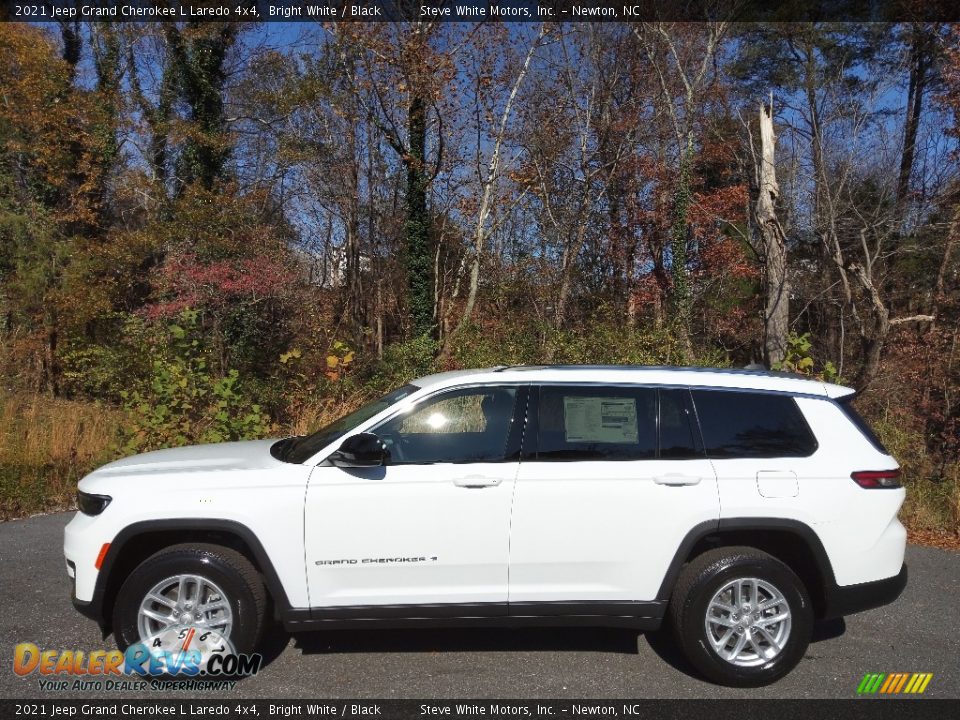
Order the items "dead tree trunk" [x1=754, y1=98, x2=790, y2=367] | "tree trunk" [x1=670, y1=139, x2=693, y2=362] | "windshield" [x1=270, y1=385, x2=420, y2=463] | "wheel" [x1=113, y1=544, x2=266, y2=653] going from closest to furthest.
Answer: "wheel" [x1=113, y1=544, x2=266, y2=653] < "windshield" [x1=270, y1=385, x2=420, y2=463] < "dead tree trunk" [x1=754, y1=98, x2=790, y2=367] < "tree trunk" [x1=670, y1=139, x2=693, y2=362]

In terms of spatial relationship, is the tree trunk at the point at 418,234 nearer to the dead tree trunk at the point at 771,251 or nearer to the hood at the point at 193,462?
the dead tree trunk at the point at 771,251

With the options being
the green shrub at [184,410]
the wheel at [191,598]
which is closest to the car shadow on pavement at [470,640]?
the wheel at [191,598]

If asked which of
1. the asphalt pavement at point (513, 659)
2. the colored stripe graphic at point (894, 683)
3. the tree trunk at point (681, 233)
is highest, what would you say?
the tree trunk at point (681, 233)

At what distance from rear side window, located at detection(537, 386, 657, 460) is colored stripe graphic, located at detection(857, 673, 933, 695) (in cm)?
172

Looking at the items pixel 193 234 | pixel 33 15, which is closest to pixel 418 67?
pixel 193 234

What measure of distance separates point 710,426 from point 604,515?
84cm

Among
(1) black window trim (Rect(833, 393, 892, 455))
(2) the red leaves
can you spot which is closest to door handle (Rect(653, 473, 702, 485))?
(1) black window trim (Rect(833, 393, 892, 455))

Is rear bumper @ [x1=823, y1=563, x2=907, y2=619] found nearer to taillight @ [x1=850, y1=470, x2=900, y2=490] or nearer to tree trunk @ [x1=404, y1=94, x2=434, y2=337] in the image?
taillight @ [x1=850, y1=470, x2=900, y2=490]

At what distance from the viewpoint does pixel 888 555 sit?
3932 mm

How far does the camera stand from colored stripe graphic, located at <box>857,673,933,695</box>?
12.5 feet

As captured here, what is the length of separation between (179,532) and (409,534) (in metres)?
1.30

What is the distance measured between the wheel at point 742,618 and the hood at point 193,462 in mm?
2464

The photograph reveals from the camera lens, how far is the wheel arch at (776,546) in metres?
3.84

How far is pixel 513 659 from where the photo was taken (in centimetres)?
409
